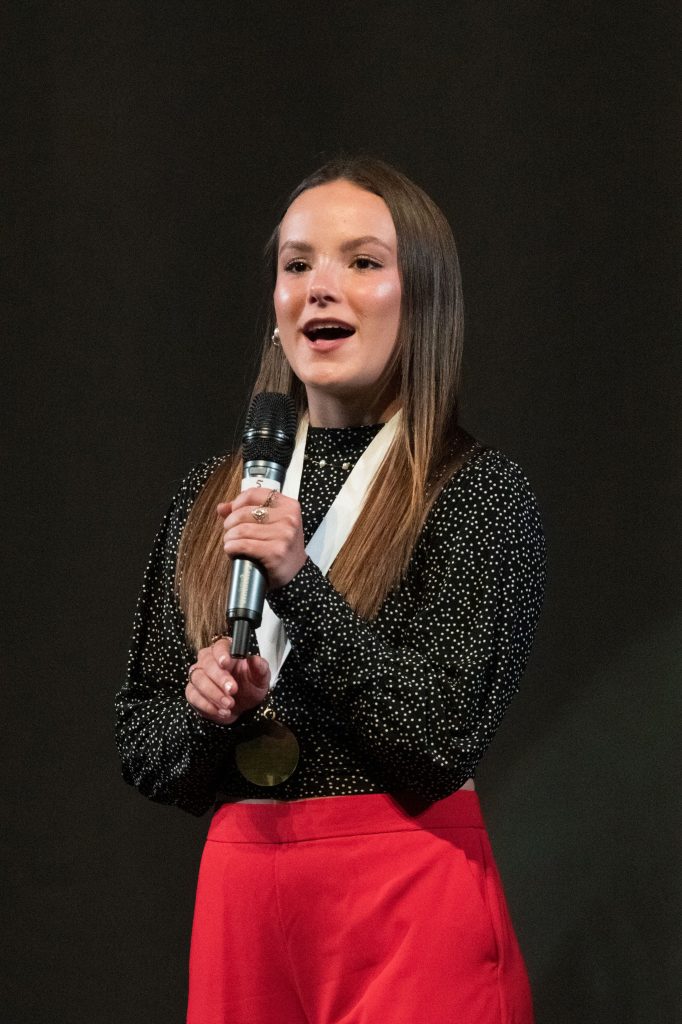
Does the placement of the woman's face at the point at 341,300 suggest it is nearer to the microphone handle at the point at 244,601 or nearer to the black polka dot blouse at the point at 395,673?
the black polka dot blouse at the point at 395,673

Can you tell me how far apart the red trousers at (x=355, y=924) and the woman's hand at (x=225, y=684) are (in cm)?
16

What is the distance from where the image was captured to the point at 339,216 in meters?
1.88

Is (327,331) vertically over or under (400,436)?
over

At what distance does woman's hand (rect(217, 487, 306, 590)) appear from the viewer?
4.81 ft

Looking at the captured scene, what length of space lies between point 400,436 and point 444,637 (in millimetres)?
308

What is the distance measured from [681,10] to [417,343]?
126 cm

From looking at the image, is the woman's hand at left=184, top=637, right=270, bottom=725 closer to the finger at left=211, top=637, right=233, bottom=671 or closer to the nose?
the finger at left=211, top=637, right=233, bottom=671

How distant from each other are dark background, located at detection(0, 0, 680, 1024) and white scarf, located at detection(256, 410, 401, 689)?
102 cm

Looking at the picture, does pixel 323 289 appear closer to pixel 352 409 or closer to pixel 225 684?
pixel 352 409

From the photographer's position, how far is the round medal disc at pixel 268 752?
5.42ft

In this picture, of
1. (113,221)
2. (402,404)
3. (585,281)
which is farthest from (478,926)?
(113,221)

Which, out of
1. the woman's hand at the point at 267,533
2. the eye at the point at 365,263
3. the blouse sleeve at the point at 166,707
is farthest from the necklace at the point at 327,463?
the woman's hand at the point at 267,533

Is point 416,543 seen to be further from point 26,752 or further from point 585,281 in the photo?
point 26,752

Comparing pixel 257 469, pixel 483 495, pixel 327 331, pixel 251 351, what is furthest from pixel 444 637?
pixel 251 351
